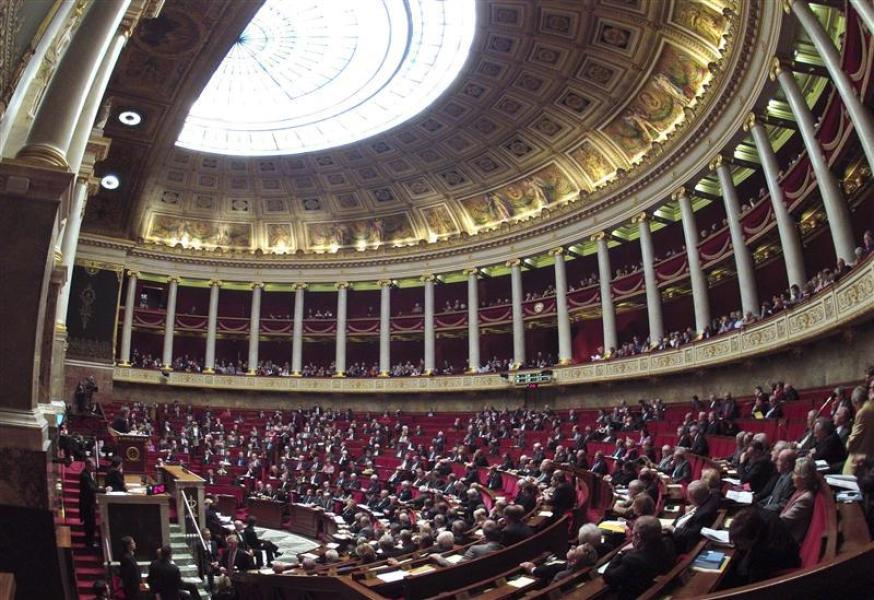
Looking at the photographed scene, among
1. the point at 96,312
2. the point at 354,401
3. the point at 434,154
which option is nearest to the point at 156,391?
the point at 96,312

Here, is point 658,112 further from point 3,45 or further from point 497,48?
point 3,45

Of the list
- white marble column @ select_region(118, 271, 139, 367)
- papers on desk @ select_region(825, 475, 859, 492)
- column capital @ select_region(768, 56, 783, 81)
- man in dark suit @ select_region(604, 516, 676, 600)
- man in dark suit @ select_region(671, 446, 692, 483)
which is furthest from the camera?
white marble column @ select_region(118, 271, 139, 367)

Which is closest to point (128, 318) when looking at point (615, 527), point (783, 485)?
point (615, 527)

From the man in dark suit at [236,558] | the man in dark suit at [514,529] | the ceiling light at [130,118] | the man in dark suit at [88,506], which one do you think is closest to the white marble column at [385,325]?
the ceiling light at [130,118]

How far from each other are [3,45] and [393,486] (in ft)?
50.2

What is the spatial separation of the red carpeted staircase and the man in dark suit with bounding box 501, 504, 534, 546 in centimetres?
583

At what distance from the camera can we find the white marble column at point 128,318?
33125mm

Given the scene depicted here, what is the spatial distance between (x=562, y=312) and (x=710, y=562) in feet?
83.8

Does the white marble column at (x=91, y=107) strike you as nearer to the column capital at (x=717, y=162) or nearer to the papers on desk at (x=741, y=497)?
the papers on desk at (x=741, y=497)

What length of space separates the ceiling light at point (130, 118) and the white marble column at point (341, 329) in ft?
53.1

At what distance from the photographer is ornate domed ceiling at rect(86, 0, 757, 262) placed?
2158cm

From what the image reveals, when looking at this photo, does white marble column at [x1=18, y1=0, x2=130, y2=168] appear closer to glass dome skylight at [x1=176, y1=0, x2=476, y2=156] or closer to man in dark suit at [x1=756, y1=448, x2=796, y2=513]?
man in dark suit at [x1=756, y1=448, x2=796, y2=513]

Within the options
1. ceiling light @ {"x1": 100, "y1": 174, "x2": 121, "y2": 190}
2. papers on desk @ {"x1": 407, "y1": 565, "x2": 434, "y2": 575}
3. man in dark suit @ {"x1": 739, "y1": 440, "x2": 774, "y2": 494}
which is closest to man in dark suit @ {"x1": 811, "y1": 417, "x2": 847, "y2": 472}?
man in dark suit @ {"x1": 739, "y1": 440, "x2": 774, "y2": 494}

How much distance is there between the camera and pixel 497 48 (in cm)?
2462
